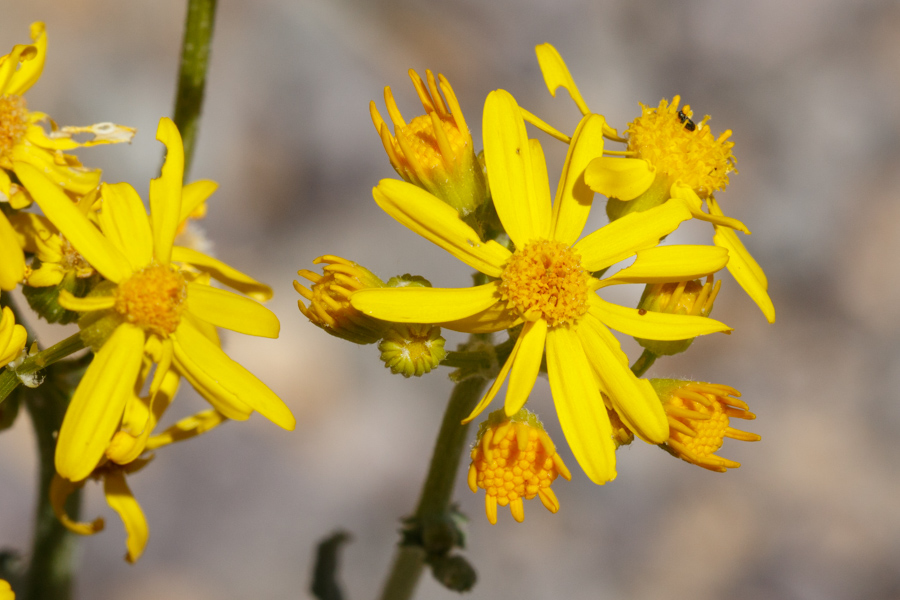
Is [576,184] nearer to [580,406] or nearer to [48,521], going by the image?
[580,406]

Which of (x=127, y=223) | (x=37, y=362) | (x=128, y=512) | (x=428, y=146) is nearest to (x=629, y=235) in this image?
(x=428, y=146)

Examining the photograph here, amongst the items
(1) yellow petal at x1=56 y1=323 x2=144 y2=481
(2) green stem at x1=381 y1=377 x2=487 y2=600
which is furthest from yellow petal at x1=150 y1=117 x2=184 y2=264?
(2) green stem at x1=381 y1=377 x2=487 y2=600

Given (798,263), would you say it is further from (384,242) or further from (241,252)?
(241,252)

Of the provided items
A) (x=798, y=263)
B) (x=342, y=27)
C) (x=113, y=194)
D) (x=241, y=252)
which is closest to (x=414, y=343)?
(x=113, y=194)

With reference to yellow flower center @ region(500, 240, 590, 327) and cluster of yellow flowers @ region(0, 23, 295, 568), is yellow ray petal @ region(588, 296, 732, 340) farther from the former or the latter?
cluster of yellow flowers @ region(0, 23, 295, 568)

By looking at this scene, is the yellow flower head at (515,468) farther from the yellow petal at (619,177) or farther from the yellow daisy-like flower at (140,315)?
the yellow petal at (619,177)

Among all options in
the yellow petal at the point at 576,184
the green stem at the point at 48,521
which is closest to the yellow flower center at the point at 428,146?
the yellow petal at the point at 576,184

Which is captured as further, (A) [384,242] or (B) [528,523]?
(A) [384,242]
